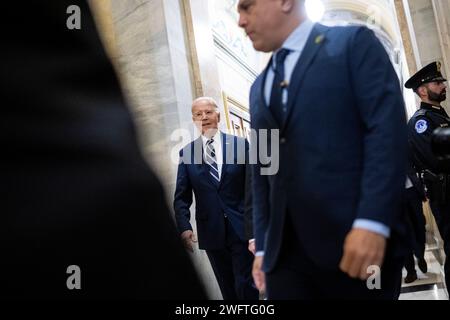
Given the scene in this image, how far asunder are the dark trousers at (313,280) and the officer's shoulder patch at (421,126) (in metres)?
2.60

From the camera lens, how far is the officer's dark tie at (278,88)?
147 cm

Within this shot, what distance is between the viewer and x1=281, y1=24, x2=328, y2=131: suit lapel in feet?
4.64

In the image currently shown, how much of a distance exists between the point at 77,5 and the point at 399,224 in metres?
1.18

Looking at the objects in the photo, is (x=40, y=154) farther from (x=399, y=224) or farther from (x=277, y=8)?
(x=277, y=8)

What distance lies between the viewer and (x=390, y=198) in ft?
4.20

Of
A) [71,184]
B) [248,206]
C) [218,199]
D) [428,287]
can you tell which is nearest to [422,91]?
[428,287]

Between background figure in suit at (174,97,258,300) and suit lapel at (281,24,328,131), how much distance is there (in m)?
1.96

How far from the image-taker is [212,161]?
11.7 feet

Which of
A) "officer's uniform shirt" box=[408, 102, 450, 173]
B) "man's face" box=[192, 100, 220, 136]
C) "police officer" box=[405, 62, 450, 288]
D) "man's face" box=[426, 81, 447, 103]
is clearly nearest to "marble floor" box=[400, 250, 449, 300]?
"police officer" box=[405, 62, 450, 288]

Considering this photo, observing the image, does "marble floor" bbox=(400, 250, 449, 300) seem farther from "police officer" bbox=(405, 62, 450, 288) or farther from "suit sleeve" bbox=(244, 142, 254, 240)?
"suit sleeve" bbox=(244, 142, 254, 240)

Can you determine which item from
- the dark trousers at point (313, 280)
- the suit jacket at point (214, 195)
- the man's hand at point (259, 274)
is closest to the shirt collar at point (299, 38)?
the dark trousers at point (313, 280)

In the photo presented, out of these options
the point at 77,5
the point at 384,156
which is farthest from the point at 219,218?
the point at 77,5
